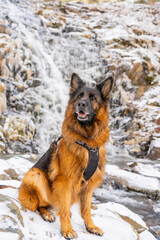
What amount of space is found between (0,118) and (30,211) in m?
8.09

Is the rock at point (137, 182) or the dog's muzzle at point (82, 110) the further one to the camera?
the rock at point (137, 182)

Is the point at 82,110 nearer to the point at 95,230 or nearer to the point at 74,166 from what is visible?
the point at 74,166

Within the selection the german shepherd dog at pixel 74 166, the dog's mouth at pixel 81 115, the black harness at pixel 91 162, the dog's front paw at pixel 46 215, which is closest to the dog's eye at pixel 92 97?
the german shepherd dog at pixel 74 166

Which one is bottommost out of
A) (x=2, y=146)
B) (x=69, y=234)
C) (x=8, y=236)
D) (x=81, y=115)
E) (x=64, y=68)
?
(x=2, y=146)

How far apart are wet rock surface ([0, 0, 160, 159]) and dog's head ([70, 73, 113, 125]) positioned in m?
6.90

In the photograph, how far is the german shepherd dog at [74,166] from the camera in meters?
2.67

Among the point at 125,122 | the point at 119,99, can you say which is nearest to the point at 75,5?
the point at 119,99

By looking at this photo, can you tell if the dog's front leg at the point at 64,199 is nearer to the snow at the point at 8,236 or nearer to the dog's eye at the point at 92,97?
the snow at the point at 8,236

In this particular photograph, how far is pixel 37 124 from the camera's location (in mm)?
11352

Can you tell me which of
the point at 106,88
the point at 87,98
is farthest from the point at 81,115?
the point at 106,88

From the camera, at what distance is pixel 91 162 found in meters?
2.73

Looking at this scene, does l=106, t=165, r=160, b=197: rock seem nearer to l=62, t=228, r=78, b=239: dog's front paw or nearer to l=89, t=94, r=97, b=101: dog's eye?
l=62, t=228, r=78, b=239: dog's front paw

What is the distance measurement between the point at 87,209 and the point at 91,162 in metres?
0.81

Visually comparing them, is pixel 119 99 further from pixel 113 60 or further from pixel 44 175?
pixel 44 175
